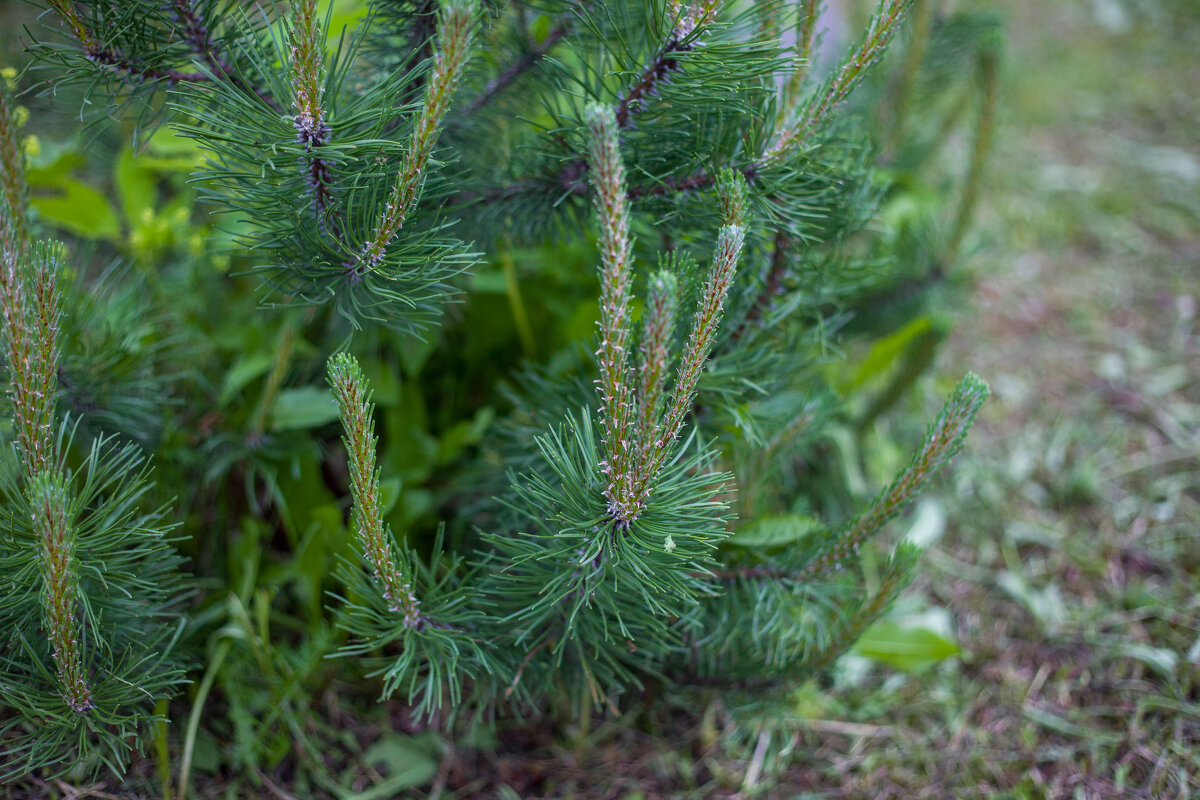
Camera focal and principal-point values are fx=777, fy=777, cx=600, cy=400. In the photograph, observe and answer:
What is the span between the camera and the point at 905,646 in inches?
64.9

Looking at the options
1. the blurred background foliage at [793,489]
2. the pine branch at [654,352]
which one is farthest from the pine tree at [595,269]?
the blurred background foliage at [793,489]

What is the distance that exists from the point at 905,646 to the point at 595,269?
1077 millimetres

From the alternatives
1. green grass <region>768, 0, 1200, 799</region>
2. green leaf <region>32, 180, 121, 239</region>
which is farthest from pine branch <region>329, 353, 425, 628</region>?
green leaf <region>32, 180, 121, 239</region>

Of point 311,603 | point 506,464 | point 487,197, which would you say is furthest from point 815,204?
point 311,603

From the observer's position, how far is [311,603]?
156 centimetres

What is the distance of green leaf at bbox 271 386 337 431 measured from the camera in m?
1.54

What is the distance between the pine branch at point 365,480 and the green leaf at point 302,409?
0.53 m

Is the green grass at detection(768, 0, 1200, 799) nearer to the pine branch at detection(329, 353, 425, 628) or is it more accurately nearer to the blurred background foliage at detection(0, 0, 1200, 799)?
the blurred background foliage at detection(0, 0, 1200, 799)

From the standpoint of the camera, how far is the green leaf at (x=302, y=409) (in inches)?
60.6

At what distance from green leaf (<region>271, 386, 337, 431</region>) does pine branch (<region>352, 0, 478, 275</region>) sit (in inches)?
22.3

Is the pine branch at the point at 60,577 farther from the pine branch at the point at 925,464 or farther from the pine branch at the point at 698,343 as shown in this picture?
the pine branch at the point at 925,464

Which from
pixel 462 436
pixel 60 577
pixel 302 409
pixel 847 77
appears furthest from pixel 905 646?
pixel 60 577

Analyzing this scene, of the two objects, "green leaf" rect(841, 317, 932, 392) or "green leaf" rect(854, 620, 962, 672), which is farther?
"green leaf" rect(841, 317, 932, 392)

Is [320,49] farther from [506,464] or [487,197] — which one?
[506,464]
